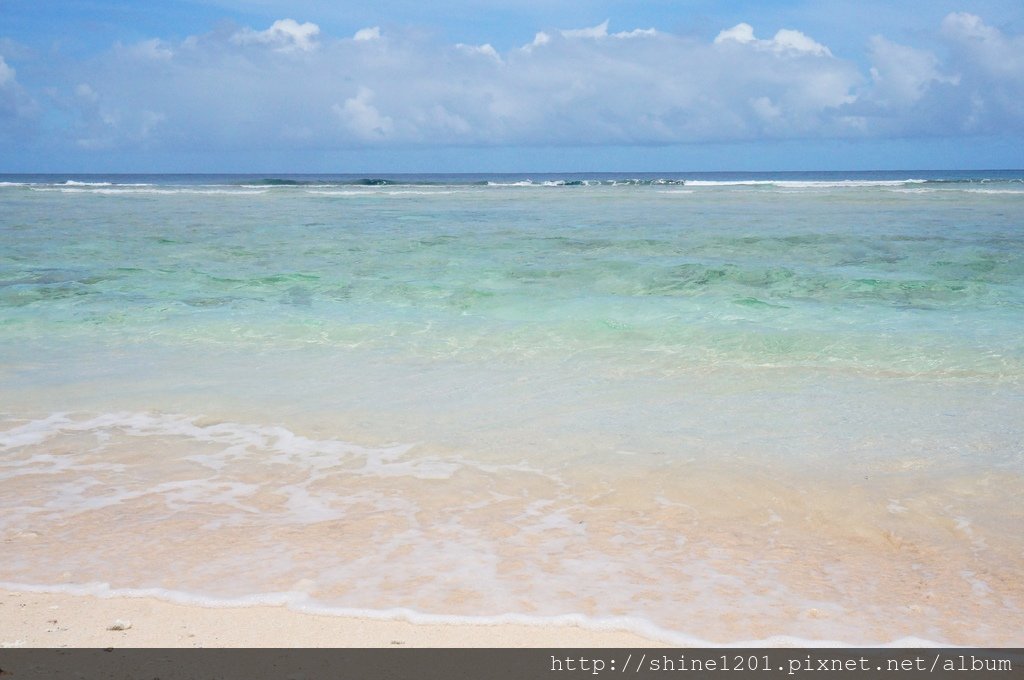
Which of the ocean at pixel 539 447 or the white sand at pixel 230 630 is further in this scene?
the ocean at pixel 539 447

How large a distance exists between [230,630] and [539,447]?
2461 mm

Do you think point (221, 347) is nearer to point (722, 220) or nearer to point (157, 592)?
point (157, 592)

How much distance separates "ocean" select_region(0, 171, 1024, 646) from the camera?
328 centimetres

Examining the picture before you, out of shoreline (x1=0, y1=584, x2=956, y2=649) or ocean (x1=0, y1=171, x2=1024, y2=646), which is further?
ocean (x1=0, y1=171, x2=1024, y2=646)

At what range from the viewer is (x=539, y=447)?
16.6 feet

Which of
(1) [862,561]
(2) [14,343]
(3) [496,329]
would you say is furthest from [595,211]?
(1) [862,561]

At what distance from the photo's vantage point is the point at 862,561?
357 cm

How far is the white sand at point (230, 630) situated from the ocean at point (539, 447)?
3.6 inches

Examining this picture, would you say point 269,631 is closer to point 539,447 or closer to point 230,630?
point 230,630

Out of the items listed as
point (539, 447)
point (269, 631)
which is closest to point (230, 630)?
point (269, 631)

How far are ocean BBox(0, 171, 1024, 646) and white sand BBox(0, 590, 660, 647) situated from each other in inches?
3.6

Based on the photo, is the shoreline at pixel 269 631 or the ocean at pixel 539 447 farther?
the ocean at pixel 539 447

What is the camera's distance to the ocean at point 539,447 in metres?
3.28
